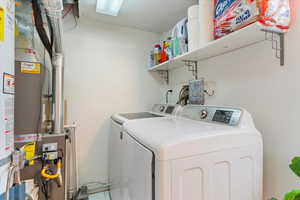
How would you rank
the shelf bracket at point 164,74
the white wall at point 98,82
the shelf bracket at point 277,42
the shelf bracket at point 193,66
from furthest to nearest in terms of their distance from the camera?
the shelf bracket at point 164,74 < the white wall at point 98,82 < the shelf bracket at point 193,66 < the shelf bracket at point 277,42

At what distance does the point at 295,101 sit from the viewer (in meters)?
1.04

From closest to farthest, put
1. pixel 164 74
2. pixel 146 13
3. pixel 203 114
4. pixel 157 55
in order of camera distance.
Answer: pixel 203 114
pixel 146 13
pixel 157 55
pixel 164 74

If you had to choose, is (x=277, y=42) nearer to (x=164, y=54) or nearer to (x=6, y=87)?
(x=164, y=54)

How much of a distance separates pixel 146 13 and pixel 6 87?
1.93 metres

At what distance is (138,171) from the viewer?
999 millimetres

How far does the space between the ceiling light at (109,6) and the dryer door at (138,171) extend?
60.4 inches

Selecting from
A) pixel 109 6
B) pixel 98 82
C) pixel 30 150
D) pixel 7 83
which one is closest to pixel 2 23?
pixel 7 83

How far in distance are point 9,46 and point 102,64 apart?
1.74m

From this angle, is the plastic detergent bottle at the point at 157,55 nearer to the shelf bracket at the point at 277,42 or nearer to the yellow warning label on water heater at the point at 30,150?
the shelf bracket at the point at 277,42

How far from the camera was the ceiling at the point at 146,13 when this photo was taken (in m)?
1.93

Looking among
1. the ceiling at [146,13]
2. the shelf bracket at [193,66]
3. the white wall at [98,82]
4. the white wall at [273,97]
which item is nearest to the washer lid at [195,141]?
the white wall at [273,97]

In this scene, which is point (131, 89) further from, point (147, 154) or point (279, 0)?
point (279, 0)

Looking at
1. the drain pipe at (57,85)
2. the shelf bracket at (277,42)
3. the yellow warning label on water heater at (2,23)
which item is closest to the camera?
the yellow warning label on water heater at (2,23)

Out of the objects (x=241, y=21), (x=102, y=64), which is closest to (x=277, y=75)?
(x=241, y=21)
